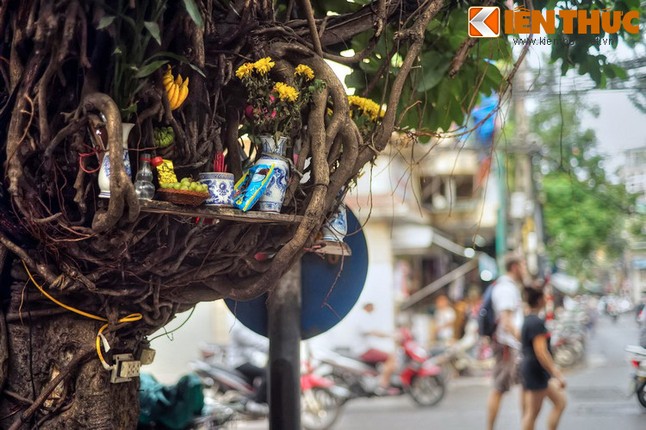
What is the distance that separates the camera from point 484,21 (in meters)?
4.23

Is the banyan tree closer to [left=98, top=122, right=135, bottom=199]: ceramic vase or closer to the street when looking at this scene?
[left=98, top=122, right=135, bottom=199]: ceramic vase

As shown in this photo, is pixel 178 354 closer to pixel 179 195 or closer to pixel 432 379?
pixel 432 379

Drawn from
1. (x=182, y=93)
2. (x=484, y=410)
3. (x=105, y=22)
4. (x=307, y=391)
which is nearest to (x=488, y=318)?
(x=307, y=391)

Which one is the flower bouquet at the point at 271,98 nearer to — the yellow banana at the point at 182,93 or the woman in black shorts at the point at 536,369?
the yellow banana at the point at 182,93

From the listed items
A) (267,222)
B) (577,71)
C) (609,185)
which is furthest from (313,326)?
(609,185)

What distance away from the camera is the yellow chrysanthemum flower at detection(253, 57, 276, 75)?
10.9 feet

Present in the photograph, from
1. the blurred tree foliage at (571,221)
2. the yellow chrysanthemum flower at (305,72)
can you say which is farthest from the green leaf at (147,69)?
the blurred tree foliage at (571,221)

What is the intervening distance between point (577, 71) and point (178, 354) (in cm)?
1164

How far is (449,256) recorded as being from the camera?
26.5m

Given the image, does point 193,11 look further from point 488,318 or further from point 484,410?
point 484,410

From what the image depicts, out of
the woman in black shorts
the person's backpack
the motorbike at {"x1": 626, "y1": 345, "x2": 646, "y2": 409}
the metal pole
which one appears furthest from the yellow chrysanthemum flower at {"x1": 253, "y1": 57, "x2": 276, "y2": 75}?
the person's backpack

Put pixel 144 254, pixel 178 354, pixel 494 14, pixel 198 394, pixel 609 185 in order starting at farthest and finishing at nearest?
1. pixel 178 354
2. pixel 609 185
3. pixel 198 394
4. pixel 494 14
5. pixel 144 254

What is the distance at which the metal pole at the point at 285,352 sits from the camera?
15.2ft

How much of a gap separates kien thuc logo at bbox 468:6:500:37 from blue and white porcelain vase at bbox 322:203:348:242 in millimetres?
1225
